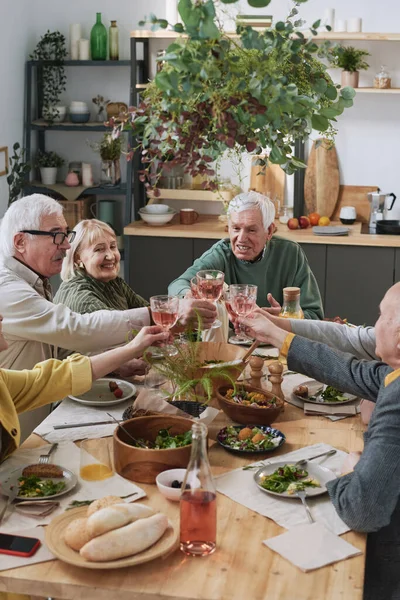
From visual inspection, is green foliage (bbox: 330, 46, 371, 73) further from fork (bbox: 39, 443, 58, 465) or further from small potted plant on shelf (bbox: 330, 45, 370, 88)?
fork (bbox: 39, 443, 58, 465)

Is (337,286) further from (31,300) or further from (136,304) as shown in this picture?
(31,300)

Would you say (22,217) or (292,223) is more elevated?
(22,217)

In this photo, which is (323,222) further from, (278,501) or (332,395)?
(278,501)

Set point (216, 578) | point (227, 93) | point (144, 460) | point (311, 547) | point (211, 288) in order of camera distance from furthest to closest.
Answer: point (211, 288) < point (144, 460) < point (227, 93) < point (311, 547) < point (216, 578)

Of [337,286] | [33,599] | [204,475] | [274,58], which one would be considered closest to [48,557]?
[204,475]

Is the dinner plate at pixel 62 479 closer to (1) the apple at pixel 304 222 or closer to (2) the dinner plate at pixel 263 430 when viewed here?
(2) the dinner plate at pixel 263 430

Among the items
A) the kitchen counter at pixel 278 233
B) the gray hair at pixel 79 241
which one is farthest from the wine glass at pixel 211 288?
the kitchen counter at pixel 278 233

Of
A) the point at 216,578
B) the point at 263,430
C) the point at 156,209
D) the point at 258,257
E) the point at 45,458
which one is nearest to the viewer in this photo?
the point at 216,578

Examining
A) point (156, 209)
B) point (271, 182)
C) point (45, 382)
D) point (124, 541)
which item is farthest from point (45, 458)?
point (271, 182)

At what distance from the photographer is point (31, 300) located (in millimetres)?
2836

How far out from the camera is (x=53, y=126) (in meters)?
5.65

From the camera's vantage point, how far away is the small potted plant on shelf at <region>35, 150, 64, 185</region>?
5789 mm

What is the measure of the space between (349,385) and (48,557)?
0.99 metres

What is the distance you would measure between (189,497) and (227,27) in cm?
455
